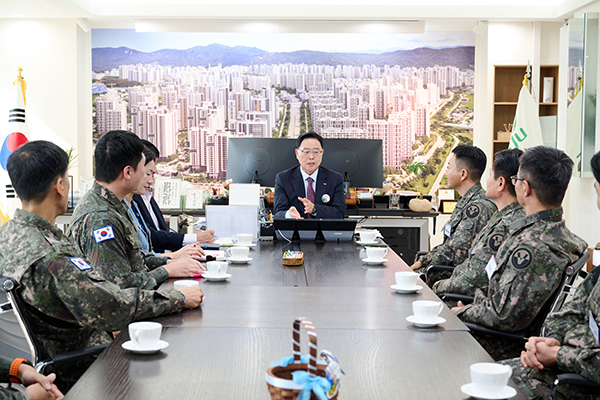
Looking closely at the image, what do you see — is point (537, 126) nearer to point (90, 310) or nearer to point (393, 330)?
point (393, 330)

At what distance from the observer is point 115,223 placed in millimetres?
2330

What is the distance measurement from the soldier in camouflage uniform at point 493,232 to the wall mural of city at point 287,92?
4.72 m

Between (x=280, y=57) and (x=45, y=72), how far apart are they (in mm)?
3025

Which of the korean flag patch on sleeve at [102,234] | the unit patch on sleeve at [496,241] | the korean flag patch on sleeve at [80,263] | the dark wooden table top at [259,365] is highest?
the korean flag patch on sleeve at [102,234]

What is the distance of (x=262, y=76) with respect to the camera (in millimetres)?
7840

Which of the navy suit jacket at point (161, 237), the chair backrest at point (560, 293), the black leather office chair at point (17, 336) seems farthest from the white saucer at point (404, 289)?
the navy suit jacket at point (161, 237)

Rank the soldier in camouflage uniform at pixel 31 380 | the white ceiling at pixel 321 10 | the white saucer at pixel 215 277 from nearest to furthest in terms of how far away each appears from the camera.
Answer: the soldier in camouflage uniform at pixel 31 380
the white saucer at pixel 215 277
the white ceiling at pixel 321 10

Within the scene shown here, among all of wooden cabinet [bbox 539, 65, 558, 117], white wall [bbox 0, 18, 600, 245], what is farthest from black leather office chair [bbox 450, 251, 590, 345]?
wooden cabinet [bbox 539, 65, 558, 117]

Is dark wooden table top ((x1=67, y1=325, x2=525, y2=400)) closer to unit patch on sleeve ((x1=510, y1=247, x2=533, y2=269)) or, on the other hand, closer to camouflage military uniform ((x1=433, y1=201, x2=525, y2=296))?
unit patch on sleeve ((x1=510, y1=247, x2=533, y2=269))

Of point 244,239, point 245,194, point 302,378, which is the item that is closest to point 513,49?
point 245,194

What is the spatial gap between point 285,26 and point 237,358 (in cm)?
621

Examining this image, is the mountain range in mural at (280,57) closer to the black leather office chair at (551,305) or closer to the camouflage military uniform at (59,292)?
the black leather office chair at (551,305)

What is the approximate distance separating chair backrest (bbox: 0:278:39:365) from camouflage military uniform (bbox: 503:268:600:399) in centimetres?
167

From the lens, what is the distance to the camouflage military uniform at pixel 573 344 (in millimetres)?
1782
